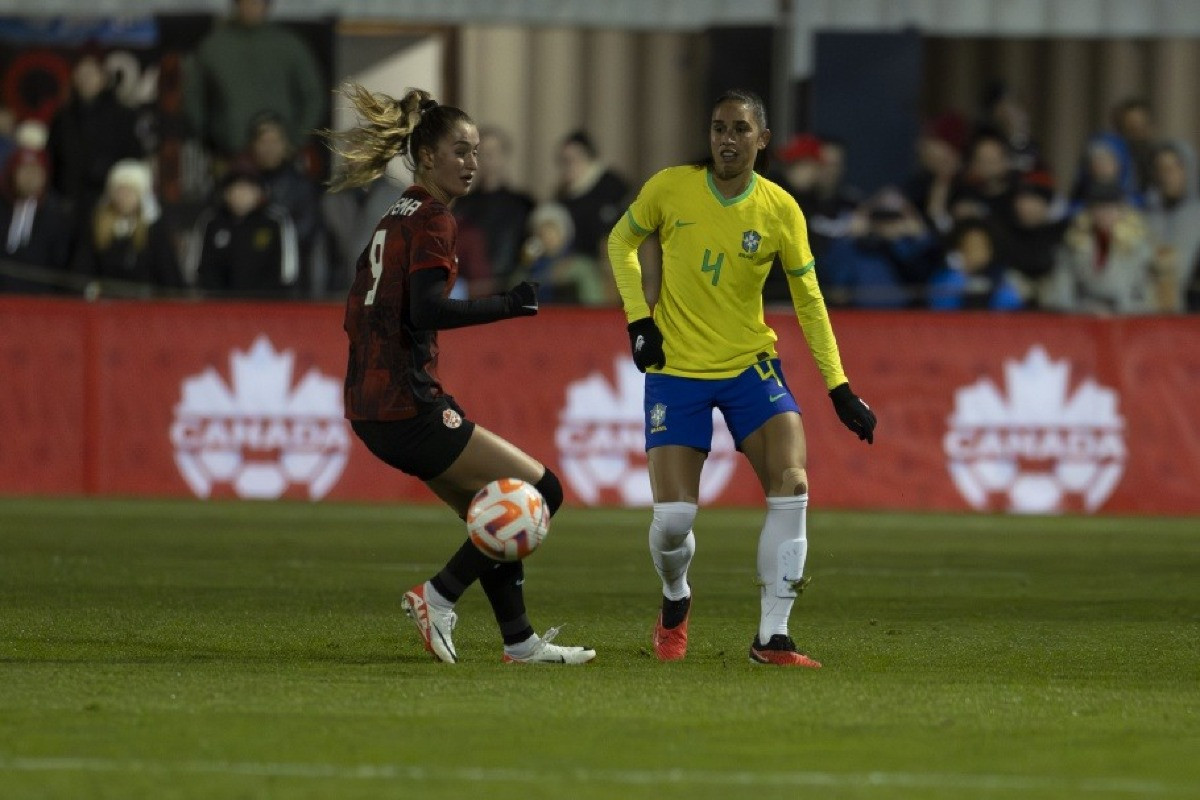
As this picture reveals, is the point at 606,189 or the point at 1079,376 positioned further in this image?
the point at 606,189

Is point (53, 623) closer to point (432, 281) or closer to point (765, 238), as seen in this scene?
point (432, 281)

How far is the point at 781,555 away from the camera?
873cm

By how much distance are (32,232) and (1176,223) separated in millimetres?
9132

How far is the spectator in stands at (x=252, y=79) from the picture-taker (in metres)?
19.8

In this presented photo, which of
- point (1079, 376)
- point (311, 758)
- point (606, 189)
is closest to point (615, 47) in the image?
point (606, 189)

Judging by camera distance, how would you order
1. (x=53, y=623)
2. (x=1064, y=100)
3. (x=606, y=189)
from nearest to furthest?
1. (x=53, y=623)
2. (x=606, y=189)
3. (x=1064, y=100)

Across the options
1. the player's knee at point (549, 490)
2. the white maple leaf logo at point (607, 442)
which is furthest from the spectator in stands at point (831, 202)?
the player's knee at point (549, 490)

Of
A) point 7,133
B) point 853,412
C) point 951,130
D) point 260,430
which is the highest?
point 951,130

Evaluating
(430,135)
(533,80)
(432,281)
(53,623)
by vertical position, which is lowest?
(53,623)

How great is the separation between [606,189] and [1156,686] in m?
11.5

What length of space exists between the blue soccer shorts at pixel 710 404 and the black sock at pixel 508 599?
0.72 m

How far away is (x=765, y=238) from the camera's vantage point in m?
8.78

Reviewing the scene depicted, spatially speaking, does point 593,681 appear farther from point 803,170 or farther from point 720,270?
point 803,170

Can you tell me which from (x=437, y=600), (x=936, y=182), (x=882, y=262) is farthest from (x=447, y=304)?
(x=936, y=182)
